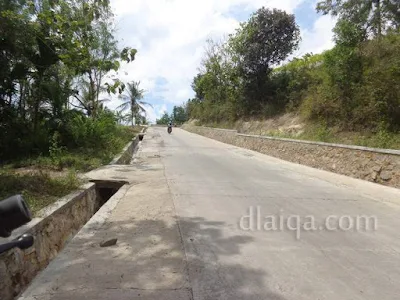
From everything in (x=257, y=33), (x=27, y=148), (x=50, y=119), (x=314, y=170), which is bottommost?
(x=314, y=170)

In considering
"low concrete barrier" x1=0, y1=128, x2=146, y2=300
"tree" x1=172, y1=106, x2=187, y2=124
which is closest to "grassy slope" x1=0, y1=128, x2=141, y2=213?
"low concrete barrier" x1=0, y1=128, x2=146, y2=300

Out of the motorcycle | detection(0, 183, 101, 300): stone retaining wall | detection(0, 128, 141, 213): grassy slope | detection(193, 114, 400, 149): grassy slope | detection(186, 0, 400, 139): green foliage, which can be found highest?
detection(186, 0, 400, 139): green foliage

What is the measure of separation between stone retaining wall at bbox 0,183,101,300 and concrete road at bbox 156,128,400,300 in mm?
2111

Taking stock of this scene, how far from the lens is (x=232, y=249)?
15.1 ft

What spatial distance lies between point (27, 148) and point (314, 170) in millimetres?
10828

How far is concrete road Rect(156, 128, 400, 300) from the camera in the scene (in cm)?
360

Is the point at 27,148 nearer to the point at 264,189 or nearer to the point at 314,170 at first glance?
the point at 264,189

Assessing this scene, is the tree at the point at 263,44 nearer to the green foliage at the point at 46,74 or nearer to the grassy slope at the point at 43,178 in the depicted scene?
the green foliage at the point at 46,74

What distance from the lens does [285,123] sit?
23031 millimetres

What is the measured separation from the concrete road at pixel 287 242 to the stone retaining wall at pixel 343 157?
0.78 metres

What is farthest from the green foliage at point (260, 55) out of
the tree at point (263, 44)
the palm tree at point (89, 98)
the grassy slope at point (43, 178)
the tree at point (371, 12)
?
the grassy slope at point (43, 178)

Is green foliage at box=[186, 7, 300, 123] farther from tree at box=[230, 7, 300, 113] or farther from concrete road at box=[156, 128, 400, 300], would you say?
concrete road at box=[156, 128, 400, 300]

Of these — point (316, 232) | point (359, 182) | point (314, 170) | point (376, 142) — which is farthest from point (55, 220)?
point (376, 142)

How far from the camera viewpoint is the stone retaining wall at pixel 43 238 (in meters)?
4.62
